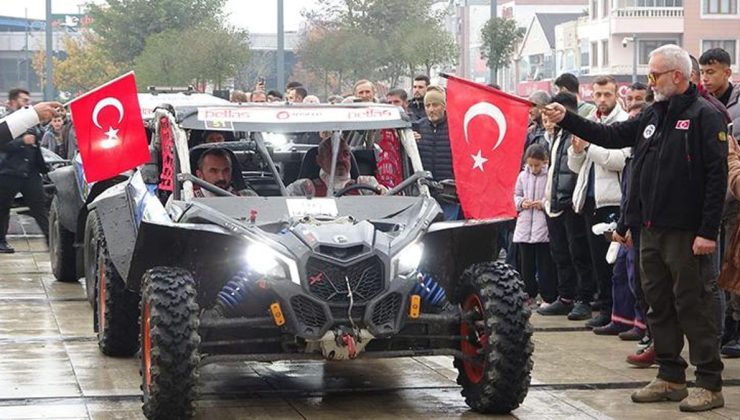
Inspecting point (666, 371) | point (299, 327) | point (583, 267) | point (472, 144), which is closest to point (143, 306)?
point (299, 327)

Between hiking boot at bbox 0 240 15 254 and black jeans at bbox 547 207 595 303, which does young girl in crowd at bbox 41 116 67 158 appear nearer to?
hiking boot at bbox 0 240 15 254

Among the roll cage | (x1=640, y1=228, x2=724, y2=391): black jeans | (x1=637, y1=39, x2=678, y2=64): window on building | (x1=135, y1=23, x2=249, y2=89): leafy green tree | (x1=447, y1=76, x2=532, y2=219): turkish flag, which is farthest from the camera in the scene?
(x1=637, y1=39, x2=678, y2=64): window on building

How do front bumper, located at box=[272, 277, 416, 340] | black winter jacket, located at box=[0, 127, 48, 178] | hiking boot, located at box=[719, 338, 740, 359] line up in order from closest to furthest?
front bumper, located at box=[272, 277, 416, 340], hiking boot, located at box=[719, 338, 740, 359], black winter jacket, located at box=[0, 127, 48, 178]

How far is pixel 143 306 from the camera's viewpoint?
869cm

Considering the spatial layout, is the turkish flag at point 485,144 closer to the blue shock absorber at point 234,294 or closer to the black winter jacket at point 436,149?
the blue shock absorber at point 234,294

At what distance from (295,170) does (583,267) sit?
2905 mm

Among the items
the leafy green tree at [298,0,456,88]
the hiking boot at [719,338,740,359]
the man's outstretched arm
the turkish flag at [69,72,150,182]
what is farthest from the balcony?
the man's outstretched arm

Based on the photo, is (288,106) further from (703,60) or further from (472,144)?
(703,60)

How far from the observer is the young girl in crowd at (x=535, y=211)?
13.6 meters

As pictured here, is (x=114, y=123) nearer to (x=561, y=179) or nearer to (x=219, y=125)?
(x=219, y=125)

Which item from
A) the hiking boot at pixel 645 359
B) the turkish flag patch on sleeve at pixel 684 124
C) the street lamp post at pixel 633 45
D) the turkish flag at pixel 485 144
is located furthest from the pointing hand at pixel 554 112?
the street lamp post at pixel 633 45

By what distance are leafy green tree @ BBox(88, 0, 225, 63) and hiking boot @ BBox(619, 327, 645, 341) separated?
134ft

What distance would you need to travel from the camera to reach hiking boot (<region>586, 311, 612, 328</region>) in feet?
40.8

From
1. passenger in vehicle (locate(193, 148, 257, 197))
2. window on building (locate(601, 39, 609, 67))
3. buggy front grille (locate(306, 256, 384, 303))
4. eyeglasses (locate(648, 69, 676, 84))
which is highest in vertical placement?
window on building (locate(601, 39, 609, 67))
